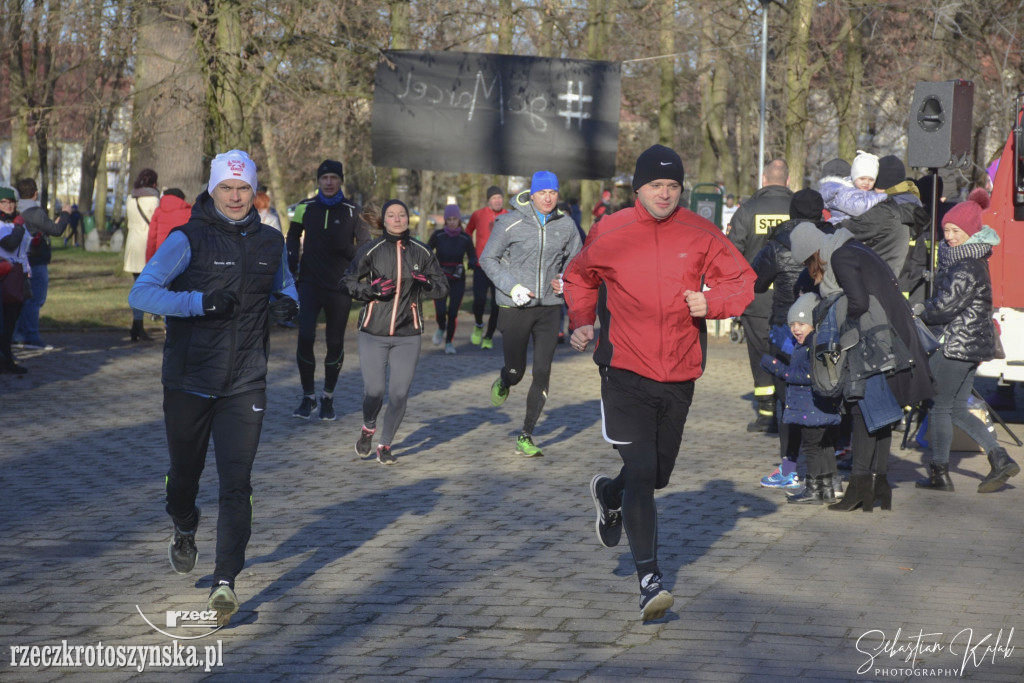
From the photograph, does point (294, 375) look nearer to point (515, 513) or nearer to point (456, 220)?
point (456, 220)

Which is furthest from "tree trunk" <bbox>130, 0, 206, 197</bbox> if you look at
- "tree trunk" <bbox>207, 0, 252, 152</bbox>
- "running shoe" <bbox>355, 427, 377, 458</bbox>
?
"running shoe" <bbox>355, 427, 377, 458</bbox>

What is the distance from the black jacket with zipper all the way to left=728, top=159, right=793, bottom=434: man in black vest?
2783mm

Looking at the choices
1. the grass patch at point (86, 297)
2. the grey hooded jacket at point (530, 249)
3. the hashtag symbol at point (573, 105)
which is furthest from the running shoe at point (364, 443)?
the grass patch at point (86, 297)

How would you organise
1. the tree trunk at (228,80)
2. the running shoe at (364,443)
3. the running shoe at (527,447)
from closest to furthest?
the running shoe at (364,443), the running shoe at (527,447), the tree trunk at (228,80)

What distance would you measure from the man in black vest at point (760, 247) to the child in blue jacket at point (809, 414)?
235cm

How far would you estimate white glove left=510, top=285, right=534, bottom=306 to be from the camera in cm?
952

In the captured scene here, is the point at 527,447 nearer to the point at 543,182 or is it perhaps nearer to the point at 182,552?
the point at 543,182

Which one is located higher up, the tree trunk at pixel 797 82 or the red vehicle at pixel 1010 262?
the tree trunk at pixel 797 82

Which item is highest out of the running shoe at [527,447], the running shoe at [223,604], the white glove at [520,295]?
the white glove at [520,295]

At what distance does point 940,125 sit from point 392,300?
196 inches

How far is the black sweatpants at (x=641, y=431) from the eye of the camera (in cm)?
583

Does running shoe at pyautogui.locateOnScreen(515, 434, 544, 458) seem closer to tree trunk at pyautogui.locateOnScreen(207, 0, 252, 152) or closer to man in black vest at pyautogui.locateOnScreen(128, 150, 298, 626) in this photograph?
man in black vest at pyautogui.locateOnScreen(128, 150, 298, 626)

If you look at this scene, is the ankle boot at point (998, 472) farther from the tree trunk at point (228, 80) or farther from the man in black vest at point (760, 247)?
the tree trunk at point (228, 80)

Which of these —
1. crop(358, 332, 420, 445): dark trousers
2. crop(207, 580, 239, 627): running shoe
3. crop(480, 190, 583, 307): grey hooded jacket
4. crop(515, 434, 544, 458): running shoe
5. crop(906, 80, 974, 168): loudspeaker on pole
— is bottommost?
crop(515, 434, 544, 458): running shoe
